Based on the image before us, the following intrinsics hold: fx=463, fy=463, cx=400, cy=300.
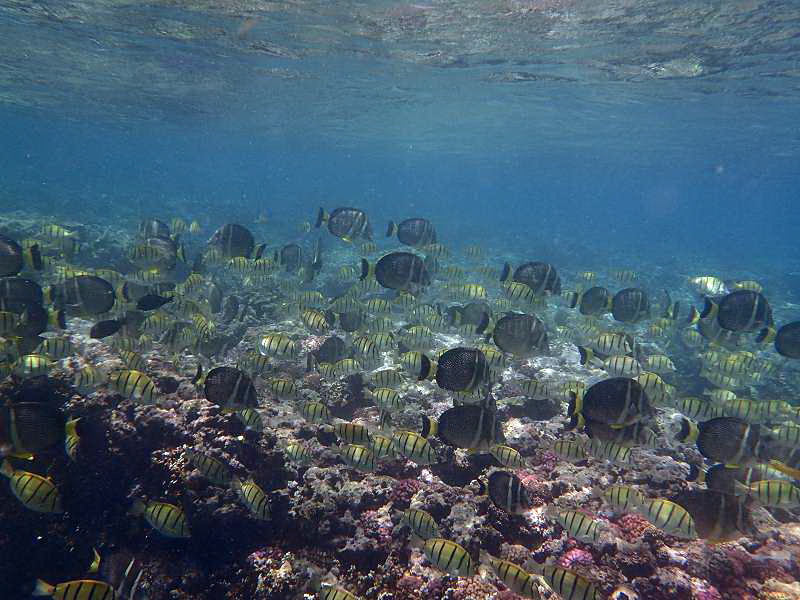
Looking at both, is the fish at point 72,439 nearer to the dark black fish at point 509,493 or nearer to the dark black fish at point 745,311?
the dark black fish at point 509,493

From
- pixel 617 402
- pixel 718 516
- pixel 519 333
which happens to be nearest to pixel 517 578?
pixel 617 402

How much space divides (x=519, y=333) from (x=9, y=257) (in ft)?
24.3

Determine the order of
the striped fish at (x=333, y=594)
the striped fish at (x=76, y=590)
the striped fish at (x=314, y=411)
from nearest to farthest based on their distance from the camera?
the striped fish at (x=76, y=590)
the striped fish at (x=333, y=594)
the striped fish at (x=314, y=411)

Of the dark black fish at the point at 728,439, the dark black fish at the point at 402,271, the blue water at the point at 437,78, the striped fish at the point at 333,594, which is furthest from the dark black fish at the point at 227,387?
the blue water at the point at 437,78

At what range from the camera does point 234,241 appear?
8.80 meters

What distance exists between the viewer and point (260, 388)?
8.99m

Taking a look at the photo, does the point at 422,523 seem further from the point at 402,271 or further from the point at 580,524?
the point at 402,271

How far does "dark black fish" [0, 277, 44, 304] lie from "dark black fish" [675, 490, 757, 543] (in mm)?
9445

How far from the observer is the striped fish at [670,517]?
4.68 meters

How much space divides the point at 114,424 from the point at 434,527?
4.45 metres

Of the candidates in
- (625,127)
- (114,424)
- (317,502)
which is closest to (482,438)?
(317,502)

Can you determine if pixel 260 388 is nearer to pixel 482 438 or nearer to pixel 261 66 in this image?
pixel 482 438

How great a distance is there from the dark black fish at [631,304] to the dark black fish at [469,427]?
5.13 meters

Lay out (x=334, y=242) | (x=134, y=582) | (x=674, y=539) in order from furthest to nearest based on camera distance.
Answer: (x=334, y=242) → (x=674, y=539) → (x=134, y=582)
